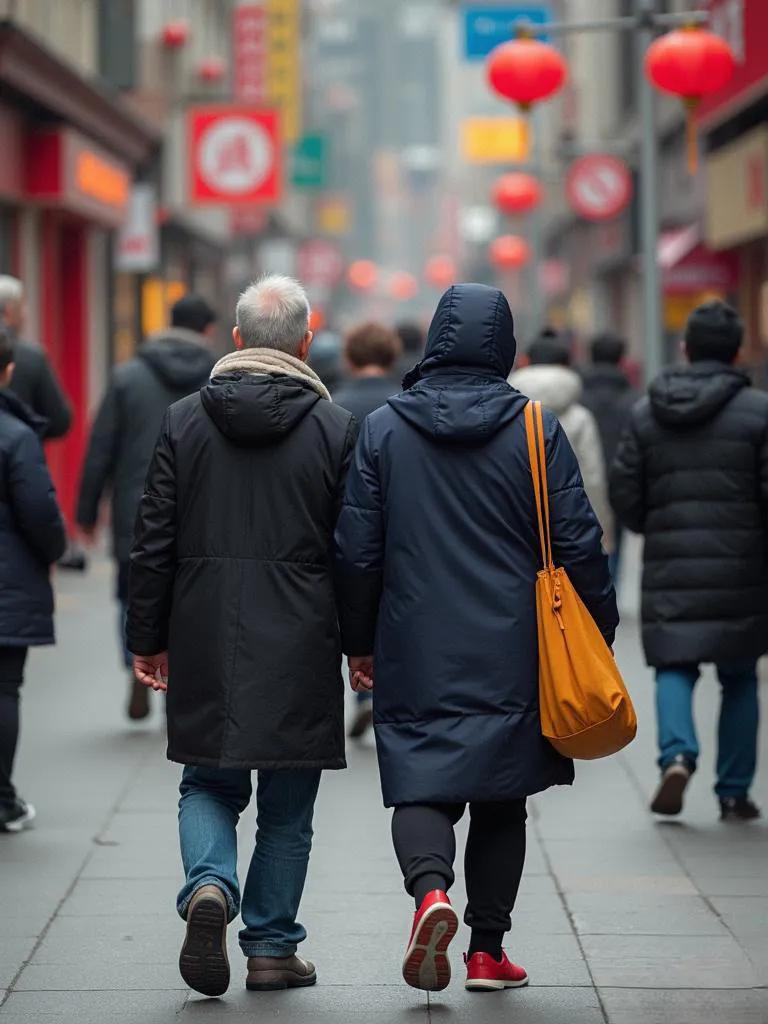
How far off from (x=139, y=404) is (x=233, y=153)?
15629mm

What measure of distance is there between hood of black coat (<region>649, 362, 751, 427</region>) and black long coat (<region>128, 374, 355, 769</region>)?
243 cm

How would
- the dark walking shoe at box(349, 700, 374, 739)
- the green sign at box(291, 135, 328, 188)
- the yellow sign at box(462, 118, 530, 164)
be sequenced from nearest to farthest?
the dark walking shoe at box(349, 700, 374, 739), the yellow sign at box(462, 118, 530, 164), the green sign at box(291, 135, 328, 188)

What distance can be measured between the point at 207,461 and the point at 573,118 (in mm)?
39649

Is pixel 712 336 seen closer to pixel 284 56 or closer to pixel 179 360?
pixel 179 360

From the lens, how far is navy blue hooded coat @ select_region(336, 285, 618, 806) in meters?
5.40

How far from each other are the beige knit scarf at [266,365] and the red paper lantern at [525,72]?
9145 millimetres

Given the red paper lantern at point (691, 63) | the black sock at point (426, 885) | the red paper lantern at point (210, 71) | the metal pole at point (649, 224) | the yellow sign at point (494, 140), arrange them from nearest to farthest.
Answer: the black sock at point (426, 885) → the red paper lantern at point (691, 63) → the metal pole at point (649, 224) → the red paper lantern at point (210, 71) → the yellow sign at point (494, 140)

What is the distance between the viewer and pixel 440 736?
539 cm

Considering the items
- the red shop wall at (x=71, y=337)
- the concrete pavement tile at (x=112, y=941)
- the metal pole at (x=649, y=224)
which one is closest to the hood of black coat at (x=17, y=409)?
the concrete pavement tile at (x=112, y=941)

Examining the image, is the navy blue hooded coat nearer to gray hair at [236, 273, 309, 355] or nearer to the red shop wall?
gray hair at [236, 273, 309, 355]

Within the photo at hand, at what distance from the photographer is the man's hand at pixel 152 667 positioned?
18.8 ft

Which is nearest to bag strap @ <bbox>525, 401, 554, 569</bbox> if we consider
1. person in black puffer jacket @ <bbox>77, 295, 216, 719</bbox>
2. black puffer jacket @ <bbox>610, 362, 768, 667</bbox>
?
black puffer jacket @ <bbox>610, 362, 768, 667</bbox>

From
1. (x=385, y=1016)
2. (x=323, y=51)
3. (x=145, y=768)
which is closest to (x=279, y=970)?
(x=385, y=1016)

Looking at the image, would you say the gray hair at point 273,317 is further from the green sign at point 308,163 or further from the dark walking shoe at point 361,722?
the green sign at point 308,163
